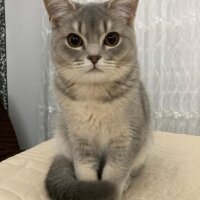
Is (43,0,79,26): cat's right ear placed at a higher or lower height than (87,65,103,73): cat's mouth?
higher

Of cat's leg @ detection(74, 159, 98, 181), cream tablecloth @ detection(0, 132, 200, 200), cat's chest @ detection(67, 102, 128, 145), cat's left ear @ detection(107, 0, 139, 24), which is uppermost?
cat's left ear @ detection(107, 0, 139, 24)

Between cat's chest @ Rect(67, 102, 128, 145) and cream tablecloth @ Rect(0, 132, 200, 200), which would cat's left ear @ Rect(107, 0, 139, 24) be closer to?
cat's chest @ Rect(67, 102, 128, 145)

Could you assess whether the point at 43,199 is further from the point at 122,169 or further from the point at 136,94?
the point at 136,94

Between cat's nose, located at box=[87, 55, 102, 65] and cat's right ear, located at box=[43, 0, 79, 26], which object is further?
cat's right ear, located at box=[43, 0, 79, 26]

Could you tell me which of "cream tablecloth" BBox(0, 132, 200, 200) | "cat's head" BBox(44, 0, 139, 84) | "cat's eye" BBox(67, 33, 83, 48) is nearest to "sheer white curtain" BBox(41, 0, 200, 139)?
"cream tablecloth" BBox(0, 132, 200, 200)

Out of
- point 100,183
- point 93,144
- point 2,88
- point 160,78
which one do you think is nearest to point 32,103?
point 2,88

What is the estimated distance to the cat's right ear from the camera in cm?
112

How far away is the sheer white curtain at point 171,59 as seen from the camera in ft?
6.10

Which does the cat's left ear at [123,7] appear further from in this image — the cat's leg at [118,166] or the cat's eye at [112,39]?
the cat's leg at [118,166]

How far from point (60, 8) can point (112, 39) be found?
210 mm

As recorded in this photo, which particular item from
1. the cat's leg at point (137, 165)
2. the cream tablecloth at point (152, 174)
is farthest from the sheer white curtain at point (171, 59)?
the cat's leg at point (137, 165)

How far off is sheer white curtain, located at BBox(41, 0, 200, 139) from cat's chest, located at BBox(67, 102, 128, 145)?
0.85 metres

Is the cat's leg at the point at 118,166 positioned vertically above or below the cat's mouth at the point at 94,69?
below

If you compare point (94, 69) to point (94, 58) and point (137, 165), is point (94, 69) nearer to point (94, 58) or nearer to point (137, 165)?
point (94, 58)
